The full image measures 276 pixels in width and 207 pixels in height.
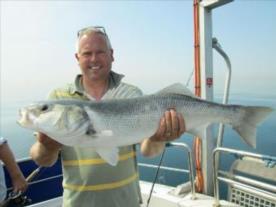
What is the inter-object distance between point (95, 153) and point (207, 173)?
10.5 feet

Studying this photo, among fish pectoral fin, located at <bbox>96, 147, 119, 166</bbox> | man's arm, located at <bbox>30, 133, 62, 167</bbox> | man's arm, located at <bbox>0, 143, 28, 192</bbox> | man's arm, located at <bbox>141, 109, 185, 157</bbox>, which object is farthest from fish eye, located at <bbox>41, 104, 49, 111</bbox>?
man's arm, located at <bbox>0, 143, 28, 192</bbox>

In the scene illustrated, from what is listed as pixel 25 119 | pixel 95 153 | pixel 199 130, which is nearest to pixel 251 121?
pixel 199 130

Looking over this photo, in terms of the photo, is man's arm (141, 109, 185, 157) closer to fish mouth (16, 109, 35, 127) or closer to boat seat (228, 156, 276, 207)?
fish mouth (16, 109, 35, 127)

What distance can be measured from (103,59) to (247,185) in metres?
2.79

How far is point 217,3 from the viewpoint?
213 inches

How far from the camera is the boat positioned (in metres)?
4.86

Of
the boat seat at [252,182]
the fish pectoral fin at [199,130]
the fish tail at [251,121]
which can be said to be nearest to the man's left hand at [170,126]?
the fish pectoral fin at [199,130]

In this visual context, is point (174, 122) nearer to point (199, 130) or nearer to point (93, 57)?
point (199, 130)

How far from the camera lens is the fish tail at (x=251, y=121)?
3136 mm

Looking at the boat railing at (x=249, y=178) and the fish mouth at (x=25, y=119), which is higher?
the fish mouth at (x=25, y=119)

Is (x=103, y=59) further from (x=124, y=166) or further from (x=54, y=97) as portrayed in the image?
(x=124, y=166)

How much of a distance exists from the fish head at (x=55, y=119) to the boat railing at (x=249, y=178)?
2.53m

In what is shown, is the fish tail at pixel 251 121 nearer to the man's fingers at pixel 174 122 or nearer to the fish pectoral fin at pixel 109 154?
the man's fingers at pixel 174 122

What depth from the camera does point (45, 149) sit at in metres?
2.89
